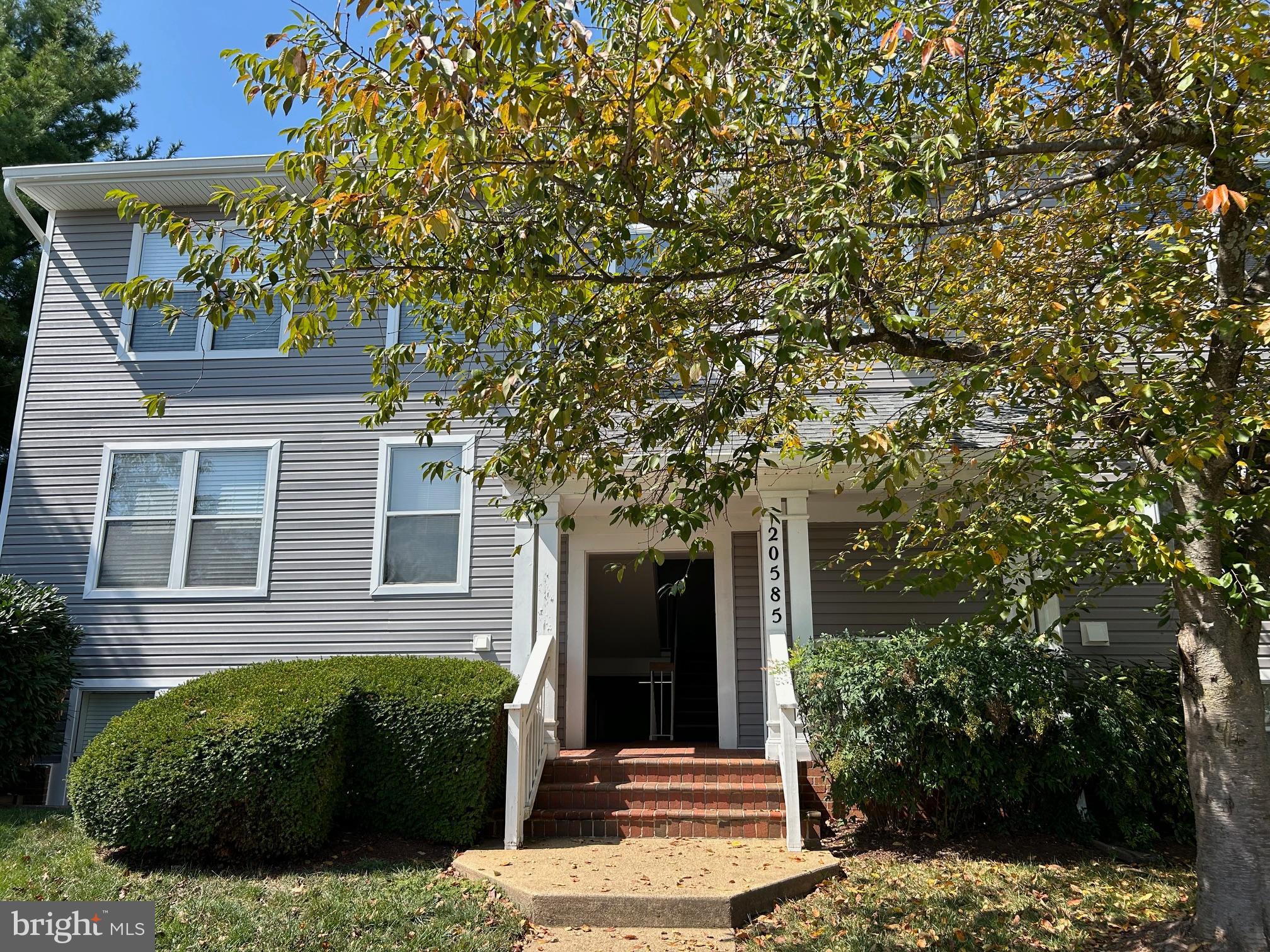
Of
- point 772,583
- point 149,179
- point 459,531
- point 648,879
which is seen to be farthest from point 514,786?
point 149,179

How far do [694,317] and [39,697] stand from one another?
7.74 m

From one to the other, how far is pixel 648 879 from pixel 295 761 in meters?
2.68

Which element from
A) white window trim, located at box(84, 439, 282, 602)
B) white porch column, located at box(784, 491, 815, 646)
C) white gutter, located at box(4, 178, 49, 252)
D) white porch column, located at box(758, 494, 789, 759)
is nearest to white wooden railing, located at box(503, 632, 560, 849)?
white porch column, located at box(758, 494, 789, 759)

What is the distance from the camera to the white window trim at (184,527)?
10289 millimetres

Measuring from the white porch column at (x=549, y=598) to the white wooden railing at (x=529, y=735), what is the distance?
0.04 ft

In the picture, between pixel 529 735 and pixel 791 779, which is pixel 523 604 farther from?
pixel 791 779

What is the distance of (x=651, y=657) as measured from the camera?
14.2m

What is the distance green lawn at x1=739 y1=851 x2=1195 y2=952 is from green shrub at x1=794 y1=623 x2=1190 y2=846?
558 mm

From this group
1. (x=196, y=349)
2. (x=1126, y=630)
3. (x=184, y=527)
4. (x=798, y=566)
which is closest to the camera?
(x=798, y=566)

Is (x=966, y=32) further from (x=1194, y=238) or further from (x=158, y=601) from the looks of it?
(x=158, y=601)

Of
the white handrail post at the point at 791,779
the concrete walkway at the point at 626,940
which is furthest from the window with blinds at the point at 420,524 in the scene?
the concrete walkway at the point at 626,940

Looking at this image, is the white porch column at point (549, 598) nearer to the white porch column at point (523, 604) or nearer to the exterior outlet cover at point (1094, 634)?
the white porch column at point (523, 604)

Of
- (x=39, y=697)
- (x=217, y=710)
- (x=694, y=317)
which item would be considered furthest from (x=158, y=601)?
(x=694, y=317)

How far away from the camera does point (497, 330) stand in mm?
6027
